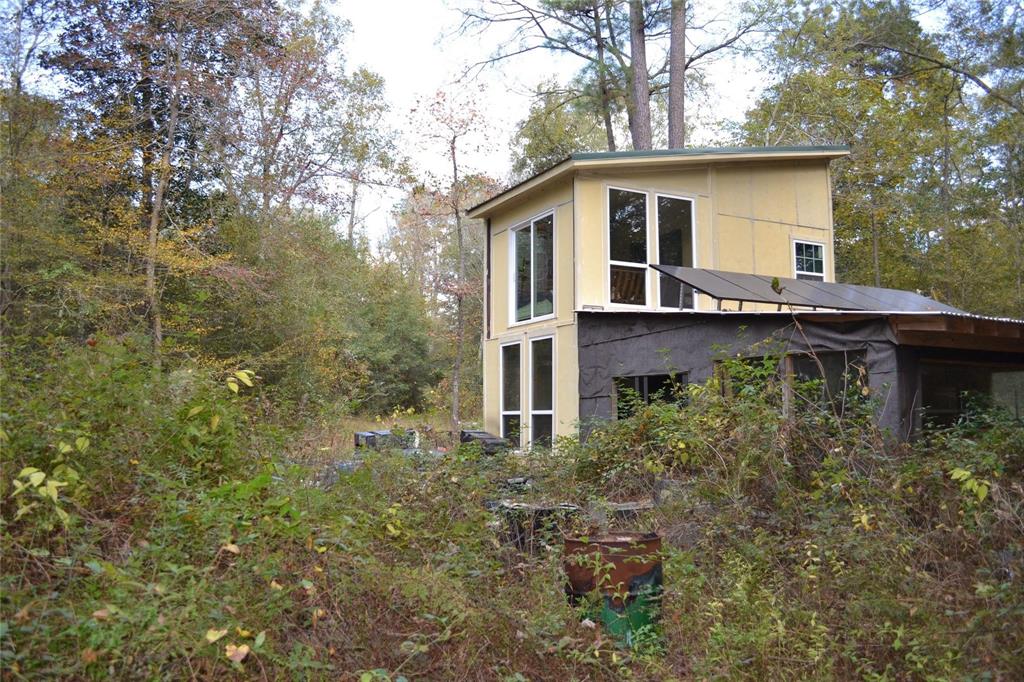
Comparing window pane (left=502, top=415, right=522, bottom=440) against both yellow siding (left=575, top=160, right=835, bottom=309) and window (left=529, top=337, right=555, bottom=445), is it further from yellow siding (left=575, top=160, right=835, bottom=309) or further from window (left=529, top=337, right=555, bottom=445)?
yellow siding (left=575, top=160, right=835, bottom=309)

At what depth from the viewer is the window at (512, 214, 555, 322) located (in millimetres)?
12852

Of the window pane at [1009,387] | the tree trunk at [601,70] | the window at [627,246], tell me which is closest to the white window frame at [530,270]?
the window at [627,246]

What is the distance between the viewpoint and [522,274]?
13.7 m

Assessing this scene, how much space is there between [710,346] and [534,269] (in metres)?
4.33

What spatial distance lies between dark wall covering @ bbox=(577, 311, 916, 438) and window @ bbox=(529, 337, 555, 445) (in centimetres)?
90

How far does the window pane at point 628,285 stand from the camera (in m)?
12.2

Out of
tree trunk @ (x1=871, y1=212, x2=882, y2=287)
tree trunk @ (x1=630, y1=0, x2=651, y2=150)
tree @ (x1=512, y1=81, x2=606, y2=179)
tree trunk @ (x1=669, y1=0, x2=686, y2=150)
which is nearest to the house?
tree trunk @ (x1=669, y1=0, x2=686, y2=150)

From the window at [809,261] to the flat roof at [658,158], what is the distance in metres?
1.56

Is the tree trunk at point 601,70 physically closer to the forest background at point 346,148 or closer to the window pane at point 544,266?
the forest background at point 346,148

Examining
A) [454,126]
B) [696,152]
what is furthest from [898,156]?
[454,126]

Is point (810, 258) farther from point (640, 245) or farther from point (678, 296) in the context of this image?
point (640, 245)

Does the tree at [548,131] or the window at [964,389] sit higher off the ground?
the tree at [548,131]

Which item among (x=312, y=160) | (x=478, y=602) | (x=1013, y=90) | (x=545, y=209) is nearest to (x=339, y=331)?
(x=312, y=160)

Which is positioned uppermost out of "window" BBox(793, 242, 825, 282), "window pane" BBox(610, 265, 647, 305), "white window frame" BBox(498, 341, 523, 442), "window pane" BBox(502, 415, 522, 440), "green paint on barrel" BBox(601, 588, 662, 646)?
"window" BBox(793, 242, 825, 282)
